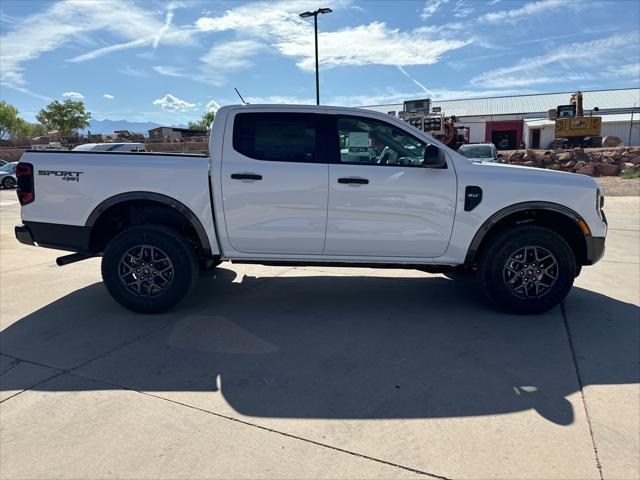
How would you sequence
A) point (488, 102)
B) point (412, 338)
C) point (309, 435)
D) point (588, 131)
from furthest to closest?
point (488, 102)
point (588, 131)
point (412, 338)
point (309, 435)

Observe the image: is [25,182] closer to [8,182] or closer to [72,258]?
[72,258]

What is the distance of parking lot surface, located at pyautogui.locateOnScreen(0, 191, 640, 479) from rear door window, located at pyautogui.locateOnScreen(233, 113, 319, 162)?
155 cm

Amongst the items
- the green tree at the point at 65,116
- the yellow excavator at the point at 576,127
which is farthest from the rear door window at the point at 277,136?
the green tree at the point at 65,116

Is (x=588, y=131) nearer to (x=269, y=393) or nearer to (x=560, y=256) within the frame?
(x=560, y=256)

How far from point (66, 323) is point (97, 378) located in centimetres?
134

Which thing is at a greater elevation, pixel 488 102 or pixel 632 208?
pixel 488 102

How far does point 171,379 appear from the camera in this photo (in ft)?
11.2

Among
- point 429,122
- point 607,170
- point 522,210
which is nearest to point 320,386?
point 522,210

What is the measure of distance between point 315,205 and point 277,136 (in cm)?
77

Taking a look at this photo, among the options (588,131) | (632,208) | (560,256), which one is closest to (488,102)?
(588,131)

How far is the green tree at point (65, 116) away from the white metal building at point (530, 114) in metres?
50.6

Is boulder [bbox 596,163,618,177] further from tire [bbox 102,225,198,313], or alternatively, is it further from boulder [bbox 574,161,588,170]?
tire [bbox 102,225,198,313]

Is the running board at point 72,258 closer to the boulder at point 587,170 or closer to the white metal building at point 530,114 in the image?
the boulder at point 587,170

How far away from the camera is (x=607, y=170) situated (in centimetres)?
2175
